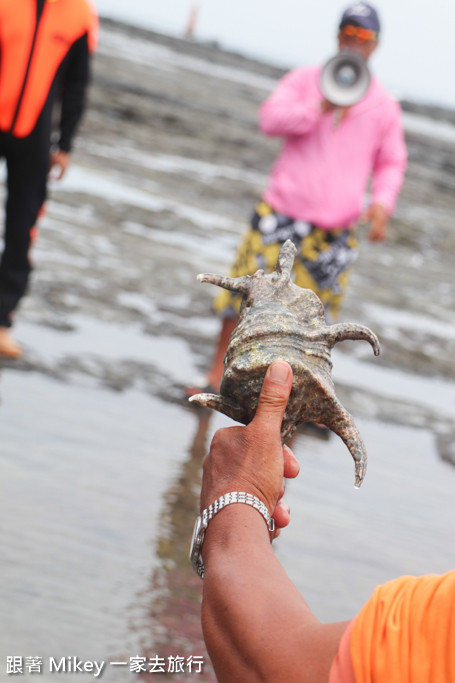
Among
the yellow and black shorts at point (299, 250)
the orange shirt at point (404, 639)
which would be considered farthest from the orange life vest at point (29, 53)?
the orange shirt at point (404, 639)

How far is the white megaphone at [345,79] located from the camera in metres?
4.35

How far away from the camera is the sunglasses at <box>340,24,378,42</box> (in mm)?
4434

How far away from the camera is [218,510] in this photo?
5.29 ft

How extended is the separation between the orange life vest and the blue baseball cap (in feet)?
Result: 4.02

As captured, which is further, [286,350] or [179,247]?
[179,247]

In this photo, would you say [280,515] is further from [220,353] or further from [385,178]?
[385,178]

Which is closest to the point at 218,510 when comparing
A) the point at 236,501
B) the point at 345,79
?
the point at 236,501

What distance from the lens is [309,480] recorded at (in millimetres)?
4375

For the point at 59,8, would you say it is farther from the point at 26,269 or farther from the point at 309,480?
the point at 309,480

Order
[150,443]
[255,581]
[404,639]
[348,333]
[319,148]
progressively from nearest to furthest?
[404,639], [255,581], [348,333], [150,443], [319,148]

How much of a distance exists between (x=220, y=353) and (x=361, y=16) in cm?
173

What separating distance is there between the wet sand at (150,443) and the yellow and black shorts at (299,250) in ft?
2.56

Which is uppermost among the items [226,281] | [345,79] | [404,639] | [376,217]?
[345,79]

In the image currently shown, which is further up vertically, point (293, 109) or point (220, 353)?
point (293, 109)
